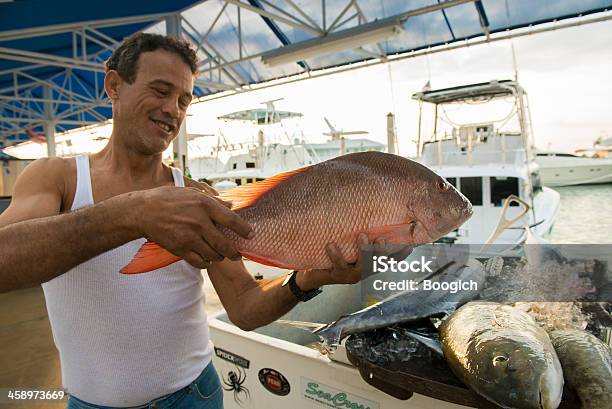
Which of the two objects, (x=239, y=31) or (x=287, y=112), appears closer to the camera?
(x=239, y=31)

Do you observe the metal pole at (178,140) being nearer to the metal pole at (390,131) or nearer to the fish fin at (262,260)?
the metal pole at (390,131)

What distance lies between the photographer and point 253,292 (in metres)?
1.54

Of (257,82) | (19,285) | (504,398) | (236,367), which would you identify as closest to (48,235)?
(19,285)

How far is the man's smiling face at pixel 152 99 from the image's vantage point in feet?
4.35

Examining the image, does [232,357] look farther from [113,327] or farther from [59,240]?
[59,240]

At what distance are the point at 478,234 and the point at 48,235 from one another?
815 cm

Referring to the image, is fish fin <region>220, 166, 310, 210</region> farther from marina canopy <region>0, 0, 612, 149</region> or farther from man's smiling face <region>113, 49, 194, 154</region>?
marina canopy <region>0, 0, 612, 149</region>

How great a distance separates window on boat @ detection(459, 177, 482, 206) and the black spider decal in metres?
7.28

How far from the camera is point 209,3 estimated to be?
23.0 ft

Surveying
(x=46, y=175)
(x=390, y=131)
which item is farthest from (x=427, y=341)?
(x=390, y=131)

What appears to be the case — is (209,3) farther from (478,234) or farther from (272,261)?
(272,261)

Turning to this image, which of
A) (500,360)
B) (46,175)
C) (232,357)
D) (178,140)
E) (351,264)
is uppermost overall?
(178,140)

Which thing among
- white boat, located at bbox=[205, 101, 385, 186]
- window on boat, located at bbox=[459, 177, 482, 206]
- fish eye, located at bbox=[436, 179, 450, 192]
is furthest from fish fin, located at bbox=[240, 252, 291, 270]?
white boat, located at bbox=[205, 101, 385, 186]

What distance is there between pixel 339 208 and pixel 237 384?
4.66 feet
